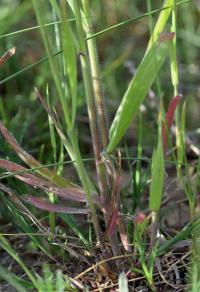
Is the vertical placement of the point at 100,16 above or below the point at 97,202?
above

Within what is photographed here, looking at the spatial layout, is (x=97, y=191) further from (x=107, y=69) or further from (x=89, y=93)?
(x=107, y=69)

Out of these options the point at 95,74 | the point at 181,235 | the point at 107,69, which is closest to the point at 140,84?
the point at 95,74

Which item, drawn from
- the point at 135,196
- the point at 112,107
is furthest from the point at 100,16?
the point at 135,196

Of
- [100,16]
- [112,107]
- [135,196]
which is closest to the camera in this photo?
[135,196]

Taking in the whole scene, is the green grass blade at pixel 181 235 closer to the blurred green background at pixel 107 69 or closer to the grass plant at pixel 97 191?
the grass plant at pixel 97 191

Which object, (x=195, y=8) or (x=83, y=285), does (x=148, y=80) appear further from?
(x=195, y=8)

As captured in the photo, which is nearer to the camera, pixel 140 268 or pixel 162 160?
pixel 162 160

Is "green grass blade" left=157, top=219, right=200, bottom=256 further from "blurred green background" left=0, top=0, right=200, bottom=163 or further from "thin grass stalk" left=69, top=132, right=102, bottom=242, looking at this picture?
"blurred green background" left=0, top=0, right=200, bottom=163

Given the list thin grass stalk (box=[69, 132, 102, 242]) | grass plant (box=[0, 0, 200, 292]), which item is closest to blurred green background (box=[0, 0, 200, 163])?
grass plant (box=[0, 0, 200, 292])
